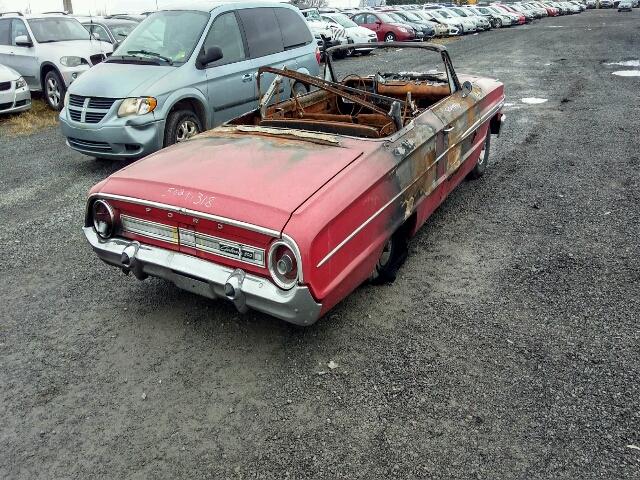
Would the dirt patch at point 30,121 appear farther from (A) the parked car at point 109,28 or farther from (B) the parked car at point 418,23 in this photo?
(B) the parked car at point 418,23

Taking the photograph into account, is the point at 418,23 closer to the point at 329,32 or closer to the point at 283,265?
the point at 329,32

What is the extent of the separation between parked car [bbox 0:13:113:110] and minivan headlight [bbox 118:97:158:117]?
4871 mm

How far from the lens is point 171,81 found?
6.47 metres

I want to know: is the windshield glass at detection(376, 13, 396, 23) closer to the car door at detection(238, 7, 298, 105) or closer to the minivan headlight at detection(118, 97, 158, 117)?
the car door at detection(238, 7, 298, 105)

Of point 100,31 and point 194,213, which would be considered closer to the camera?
point 194,213

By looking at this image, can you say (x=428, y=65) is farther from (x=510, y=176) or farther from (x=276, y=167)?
(x=276, y=167)

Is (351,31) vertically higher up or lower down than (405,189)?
lower down

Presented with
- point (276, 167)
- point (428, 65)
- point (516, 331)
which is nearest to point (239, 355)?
point (276, 167)

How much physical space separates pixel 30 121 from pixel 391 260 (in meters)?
8.59

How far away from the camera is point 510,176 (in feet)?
20.9

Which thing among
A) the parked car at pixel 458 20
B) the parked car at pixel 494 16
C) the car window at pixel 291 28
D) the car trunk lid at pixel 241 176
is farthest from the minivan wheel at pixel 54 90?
the parked car at pixel 494 16

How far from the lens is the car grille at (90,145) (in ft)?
21.2

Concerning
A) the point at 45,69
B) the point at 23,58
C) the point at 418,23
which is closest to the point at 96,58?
the point at 45,69

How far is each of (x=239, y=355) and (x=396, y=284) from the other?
132 centimetres
